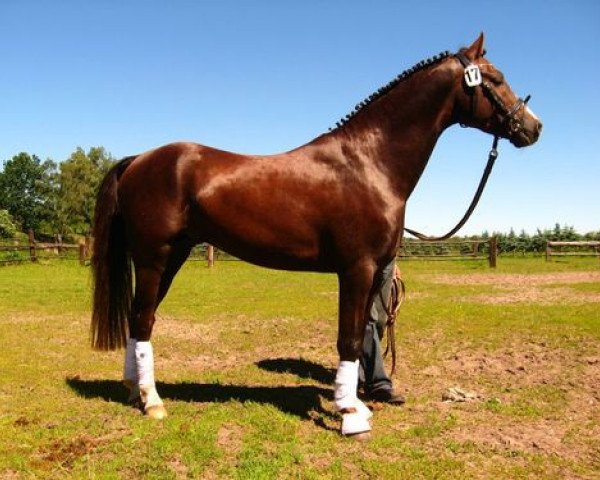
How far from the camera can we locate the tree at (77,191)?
207 ft

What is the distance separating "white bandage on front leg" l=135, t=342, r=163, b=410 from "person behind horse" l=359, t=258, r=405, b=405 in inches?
80.4

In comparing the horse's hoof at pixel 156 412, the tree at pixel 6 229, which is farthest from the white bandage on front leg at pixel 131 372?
the tree at pixel 6 229

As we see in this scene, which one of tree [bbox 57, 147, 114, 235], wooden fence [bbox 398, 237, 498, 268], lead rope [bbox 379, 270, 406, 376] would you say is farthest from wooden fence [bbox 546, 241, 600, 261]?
tree [bbox 57, 147, 114, 235]

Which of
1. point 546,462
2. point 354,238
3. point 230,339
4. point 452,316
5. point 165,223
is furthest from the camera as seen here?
point 452,316

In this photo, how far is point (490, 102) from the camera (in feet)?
14.1

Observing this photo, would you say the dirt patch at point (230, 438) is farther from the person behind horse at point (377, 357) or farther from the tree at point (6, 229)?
the tree at point (6, 229)

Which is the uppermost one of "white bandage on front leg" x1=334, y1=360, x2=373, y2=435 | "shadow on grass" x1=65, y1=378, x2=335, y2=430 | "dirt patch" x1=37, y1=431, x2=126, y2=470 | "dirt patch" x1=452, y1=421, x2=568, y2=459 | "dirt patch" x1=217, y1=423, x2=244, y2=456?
"white bandage on front leg" x1=334, y1=360, x2=373, y2=435

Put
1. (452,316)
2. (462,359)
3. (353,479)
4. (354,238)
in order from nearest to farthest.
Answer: (353,479) < (354,238) < (462,359) < (452,316)

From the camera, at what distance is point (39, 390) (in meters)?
5.36

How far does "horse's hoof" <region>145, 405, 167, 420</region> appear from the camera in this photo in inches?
174

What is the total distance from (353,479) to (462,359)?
12.5ft

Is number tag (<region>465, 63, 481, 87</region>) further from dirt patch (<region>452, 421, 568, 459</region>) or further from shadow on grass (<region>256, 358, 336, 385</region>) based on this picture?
shadow on grass (<region>256, 358, 336, 385</region>)

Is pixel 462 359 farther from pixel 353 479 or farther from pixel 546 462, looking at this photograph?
pixel 353 479

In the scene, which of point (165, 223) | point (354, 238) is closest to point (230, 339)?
point (165, 223)
